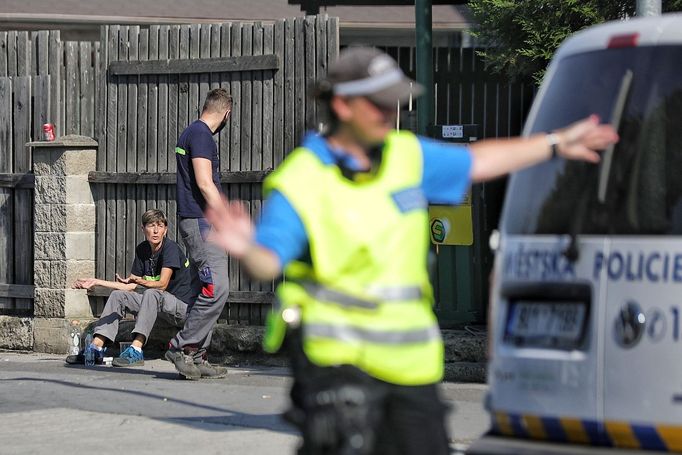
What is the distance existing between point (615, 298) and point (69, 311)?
7.66 meters

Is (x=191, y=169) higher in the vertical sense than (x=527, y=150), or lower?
higher

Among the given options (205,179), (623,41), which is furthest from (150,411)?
(623,41)

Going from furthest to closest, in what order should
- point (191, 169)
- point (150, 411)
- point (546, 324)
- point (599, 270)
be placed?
point (191, 169) → point (150, 411) → point (546, 324) → point (599, 270)

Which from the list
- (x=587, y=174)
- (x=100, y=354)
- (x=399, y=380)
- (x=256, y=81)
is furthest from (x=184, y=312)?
(x=399, y=380)

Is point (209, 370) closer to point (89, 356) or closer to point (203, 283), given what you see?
point (203, 283)

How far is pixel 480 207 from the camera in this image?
10.7 m

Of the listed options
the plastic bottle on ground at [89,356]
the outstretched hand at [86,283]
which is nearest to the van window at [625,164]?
the plastic bottle on ground at [89,356]

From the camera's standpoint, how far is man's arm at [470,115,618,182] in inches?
174

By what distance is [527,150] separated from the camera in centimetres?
451

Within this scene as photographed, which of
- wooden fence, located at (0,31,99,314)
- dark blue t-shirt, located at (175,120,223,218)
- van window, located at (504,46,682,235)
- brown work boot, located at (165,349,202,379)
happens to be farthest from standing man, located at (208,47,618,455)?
wooden fence, located at (0,31,99,314)

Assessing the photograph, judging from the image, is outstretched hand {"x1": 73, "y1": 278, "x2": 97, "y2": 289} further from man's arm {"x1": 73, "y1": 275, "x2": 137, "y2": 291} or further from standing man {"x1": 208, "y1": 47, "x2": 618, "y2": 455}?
standing man {"x1": 208, "y1": 47, "x2": 618, "y2": 455}

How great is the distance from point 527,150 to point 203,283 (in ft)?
19.1

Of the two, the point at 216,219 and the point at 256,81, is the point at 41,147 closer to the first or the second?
the point at 256,81

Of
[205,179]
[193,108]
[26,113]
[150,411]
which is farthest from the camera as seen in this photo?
[26,113]
